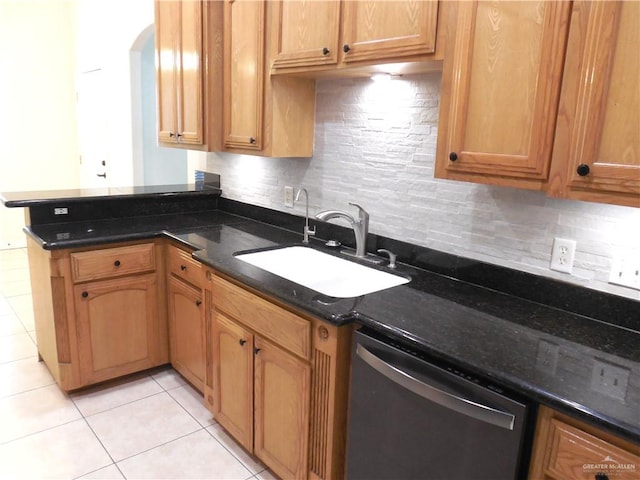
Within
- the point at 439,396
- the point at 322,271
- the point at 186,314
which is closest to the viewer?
the point at 439,396

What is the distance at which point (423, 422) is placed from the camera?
4.48 ft

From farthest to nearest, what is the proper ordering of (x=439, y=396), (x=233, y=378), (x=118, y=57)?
(x=118, y=57)
(x=233, y=378)
(x=439, y=396)

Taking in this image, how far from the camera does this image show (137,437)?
2344 millimetres

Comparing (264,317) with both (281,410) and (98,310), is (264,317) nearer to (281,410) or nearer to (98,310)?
(281,410)

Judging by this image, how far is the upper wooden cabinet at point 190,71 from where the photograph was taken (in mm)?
2586

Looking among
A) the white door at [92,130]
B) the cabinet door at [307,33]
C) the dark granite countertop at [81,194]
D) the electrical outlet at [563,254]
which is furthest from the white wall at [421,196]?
the white door at [92,130]

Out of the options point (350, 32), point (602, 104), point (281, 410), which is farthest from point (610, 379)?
point (350, 32)

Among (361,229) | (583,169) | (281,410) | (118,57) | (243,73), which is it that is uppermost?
(118,57)

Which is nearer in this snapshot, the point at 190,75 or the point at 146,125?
the point at 190,75

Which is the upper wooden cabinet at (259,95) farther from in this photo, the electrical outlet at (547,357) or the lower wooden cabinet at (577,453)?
the lower wooden cabinet at (577,453)

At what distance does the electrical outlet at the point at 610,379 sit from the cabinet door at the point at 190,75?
2205 mm

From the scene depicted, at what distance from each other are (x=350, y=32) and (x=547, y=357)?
1337 millimetres

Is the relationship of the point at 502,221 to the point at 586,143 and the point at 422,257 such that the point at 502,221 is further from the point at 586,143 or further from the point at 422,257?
the point at 586,143

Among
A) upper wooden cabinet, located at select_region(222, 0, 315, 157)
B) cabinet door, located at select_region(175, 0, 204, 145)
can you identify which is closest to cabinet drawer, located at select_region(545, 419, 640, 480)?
upper wooden cabinet, located at select_region(222, 0, 315, 157)
